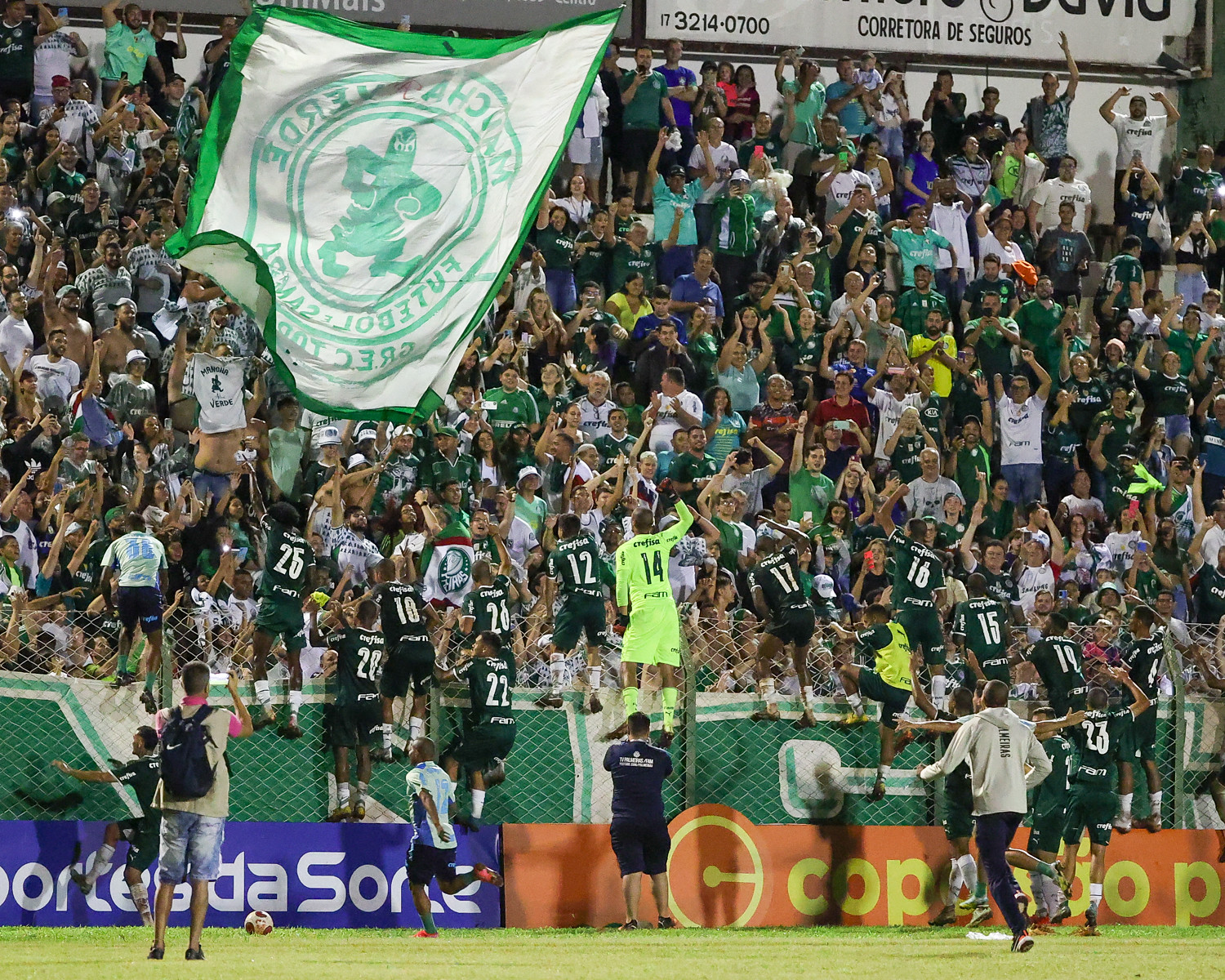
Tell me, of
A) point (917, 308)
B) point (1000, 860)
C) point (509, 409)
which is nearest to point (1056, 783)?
point (1000, 860)

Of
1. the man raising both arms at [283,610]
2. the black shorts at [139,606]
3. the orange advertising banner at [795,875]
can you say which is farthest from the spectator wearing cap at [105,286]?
the orange advertising banner at [795,875]

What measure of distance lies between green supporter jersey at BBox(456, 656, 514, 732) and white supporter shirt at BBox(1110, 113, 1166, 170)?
1419 cm

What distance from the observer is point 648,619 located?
16953 millimetres

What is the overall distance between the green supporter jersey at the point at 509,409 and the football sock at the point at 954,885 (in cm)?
616

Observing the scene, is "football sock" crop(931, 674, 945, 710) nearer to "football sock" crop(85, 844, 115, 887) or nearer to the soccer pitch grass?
the soccer pitch grass

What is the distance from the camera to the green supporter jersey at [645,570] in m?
17.0

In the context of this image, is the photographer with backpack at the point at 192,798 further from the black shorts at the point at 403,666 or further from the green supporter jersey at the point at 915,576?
the green supporter jersey at the point at 915,576

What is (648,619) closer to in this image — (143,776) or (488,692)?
(488,692)

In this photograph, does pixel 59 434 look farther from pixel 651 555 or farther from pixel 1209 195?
pixel 1209 195

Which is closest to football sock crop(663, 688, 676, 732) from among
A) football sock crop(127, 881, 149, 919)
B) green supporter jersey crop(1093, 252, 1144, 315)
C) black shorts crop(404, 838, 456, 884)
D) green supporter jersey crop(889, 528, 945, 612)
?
black shorts crop(404, 838, 456, 884)

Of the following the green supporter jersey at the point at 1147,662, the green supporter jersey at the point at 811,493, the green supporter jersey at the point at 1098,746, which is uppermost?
the green supporter jersey at the point at 811,493

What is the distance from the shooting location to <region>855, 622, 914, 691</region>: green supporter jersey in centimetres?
1745

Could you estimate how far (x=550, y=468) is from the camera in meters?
20.3

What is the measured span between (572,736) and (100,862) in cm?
373
